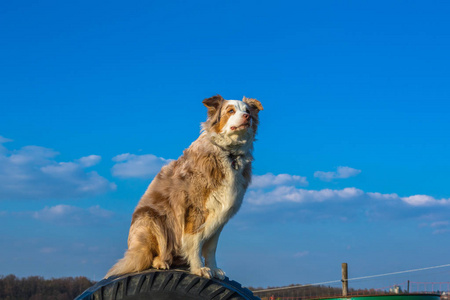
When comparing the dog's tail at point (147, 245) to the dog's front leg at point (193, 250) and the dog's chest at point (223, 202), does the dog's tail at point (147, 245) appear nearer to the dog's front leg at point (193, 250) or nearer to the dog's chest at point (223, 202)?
the dog's front leg at point (193, 250)

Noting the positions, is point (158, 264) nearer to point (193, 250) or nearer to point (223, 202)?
point (193, 250)

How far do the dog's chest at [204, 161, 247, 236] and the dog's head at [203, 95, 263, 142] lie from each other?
35cm

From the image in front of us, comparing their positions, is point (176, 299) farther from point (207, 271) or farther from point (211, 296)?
point (207, 271)

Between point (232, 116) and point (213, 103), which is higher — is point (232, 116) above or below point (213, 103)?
below

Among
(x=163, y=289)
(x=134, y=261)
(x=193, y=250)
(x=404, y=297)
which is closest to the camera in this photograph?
(x=163, y=289)

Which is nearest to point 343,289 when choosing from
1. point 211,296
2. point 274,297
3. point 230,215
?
point 274,297

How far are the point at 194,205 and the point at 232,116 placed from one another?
0.92m

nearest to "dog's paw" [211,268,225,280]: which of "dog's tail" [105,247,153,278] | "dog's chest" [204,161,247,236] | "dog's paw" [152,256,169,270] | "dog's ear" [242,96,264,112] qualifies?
"dog's chest" [204,161,247,236]

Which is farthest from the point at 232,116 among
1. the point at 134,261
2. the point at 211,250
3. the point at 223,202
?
the point at 134,261

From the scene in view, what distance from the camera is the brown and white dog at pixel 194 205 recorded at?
3996 millimetres

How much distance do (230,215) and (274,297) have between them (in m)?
12.3

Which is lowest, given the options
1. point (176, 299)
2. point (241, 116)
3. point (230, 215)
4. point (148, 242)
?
point (176, 299)

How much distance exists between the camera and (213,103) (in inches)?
A: 181

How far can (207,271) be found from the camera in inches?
157
